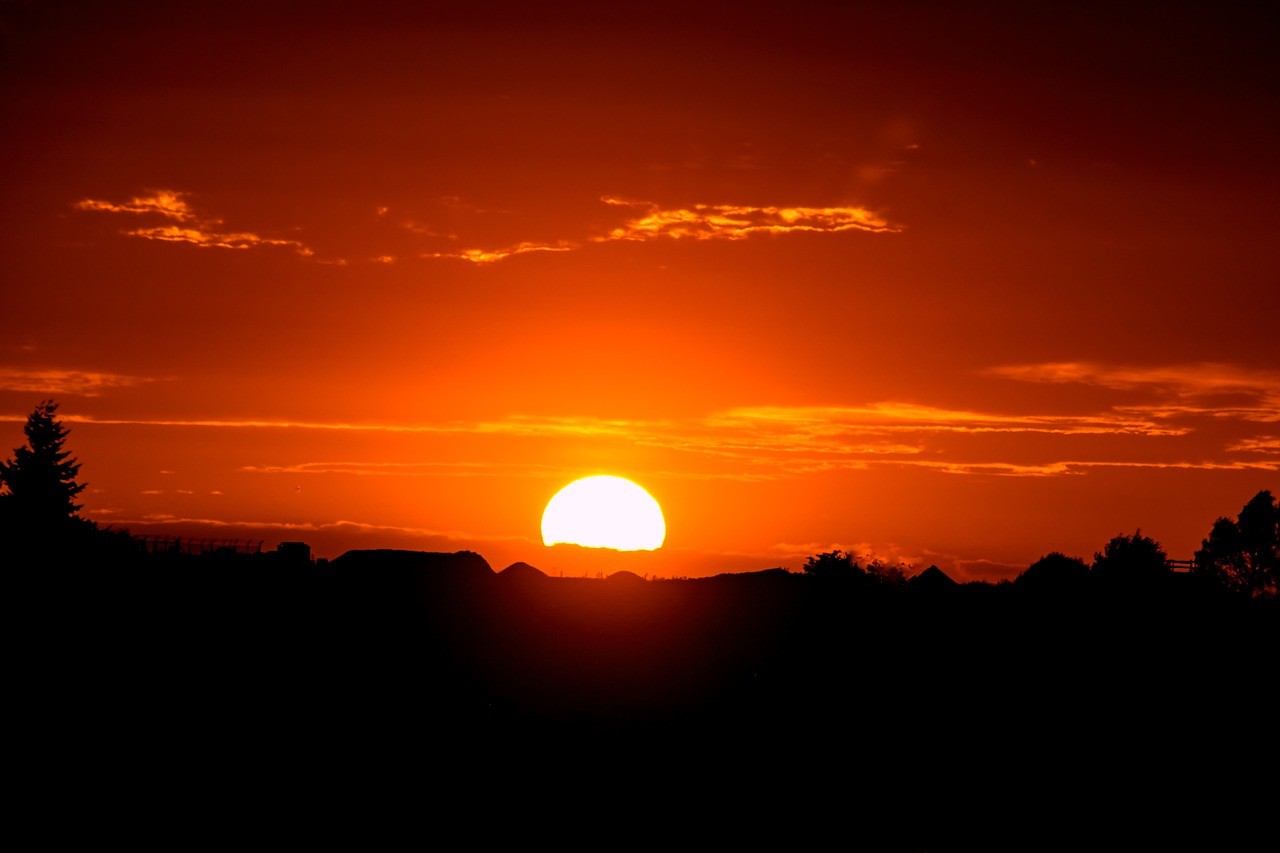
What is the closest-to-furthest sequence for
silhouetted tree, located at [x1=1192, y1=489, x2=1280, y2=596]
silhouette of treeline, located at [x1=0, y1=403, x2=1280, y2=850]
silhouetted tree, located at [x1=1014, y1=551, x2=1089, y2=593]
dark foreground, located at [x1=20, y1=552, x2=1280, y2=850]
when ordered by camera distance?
1. dark foreground, located at [x1=20, y1=552, x2=1280, y2=850]
2. silhouette of treeline, located at [x1=0, y1=403, x2=1280, y2=850]
3. silhouetted tree, located at [x1=1014, y1=551, x2=1089, y2=593]
4. silhouetted tree, located at [x1=1192, y1=489, x2=1280, y2=596]

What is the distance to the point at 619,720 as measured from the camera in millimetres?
44719

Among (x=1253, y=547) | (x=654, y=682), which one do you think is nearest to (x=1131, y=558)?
(x=1253, y=547)

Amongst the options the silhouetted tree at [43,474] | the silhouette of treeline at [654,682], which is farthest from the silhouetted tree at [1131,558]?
the silhouetted tree at [43,474]

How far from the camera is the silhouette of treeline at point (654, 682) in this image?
113ft

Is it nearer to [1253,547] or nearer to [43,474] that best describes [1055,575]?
[1253,547]

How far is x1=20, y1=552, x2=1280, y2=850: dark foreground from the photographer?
3011 cm

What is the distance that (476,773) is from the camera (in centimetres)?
3300

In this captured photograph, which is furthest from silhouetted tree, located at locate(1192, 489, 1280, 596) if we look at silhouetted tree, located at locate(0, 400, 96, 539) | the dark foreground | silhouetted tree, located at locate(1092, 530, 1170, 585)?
silhouetted tree, located at locate(0, 400, 96, 539)

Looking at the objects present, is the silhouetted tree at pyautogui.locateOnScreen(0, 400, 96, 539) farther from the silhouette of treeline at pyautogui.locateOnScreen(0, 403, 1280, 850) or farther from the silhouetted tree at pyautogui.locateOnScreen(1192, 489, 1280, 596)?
the silhouetted tree at pyautogui.locateOnScreen(1192, 489, 1280, 596)

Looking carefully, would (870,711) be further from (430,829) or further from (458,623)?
(458,623)

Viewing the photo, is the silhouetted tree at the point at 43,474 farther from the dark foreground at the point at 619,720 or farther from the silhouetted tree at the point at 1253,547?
the silhouetted tree at the point at 1253,547

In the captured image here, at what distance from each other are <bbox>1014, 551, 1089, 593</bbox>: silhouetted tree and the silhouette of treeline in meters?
1.15

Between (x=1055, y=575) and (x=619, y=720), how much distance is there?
53172mm

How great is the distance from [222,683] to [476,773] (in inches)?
532
